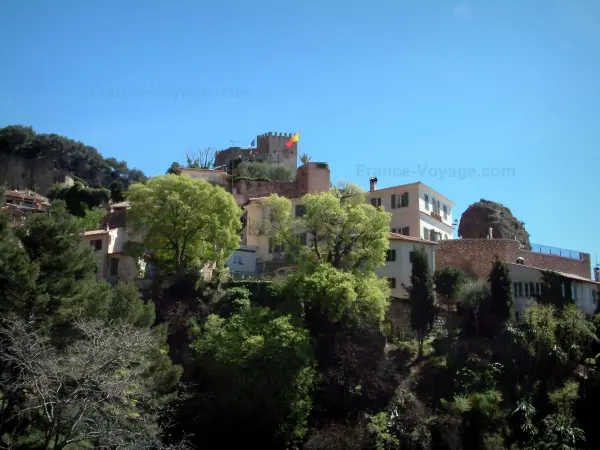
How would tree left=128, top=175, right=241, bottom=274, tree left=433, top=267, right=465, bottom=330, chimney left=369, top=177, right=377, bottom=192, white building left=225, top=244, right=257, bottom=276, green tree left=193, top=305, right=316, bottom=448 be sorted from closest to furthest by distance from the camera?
green tree left=193, top=305, right=316, bottom=448 < tree left=128, top=175, right=241, bottom=274 < tree left=433, top=267, right=465, bottom=330 < white building left=225, top=244, right=257, bottom=276 < chimney left=369, top=177, right=377, bottom=192

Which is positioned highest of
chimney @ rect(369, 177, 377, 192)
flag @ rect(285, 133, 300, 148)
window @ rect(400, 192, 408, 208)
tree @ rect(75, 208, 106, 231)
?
flag @ rect(285, 133, 300, 148)

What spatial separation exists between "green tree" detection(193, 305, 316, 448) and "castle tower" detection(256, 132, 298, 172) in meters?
61.2

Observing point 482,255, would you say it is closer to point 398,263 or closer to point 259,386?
point 398,263

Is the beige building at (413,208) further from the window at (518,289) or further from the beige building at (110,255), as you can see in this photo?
the beige building at (110,255)

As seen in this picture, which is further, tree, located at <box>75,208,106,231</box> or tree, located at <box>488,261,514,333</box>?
tree, located at <box>75,208,106,231</box>

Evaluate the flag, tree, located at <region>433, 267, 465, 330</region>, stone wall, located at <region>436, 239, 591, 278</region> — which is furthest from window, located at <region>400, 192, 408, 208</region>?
the flag

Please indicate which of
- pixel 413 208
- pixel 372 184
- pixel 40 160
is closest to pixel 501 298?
pixel 413 208

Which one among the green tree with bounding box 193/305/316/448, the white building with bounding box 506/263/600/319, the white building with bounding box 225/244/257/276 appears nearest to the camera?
the green tree with bounding box 193/305/316/448

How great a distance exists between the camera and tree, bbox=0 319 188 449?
21.6 metres

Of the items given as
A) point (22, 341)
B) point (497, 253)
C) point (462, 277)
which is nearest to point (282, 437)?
point (22, 341)

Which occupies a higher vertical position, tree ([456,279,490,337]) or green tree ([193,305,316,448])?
tree ([456,279,490,337])

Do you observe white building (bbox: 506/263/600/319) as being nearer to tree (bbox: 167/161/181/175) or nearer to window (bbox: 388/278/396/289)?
window (bbox: 388/278/396/289)

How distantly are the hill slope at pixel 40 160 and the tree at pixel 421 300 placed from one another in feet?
180

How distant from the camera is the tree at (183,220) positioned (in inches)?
1626
